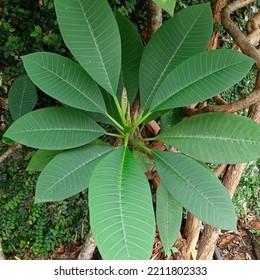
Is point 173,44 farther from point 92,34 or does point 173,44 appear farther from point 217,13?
point 217,13

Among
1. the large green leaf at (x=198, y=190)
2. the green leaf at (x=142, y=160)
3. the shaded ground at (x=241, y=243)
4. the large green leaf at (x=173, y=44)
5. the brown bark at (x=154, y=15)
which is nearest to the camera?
the large green leaf at (x=198, y=190)

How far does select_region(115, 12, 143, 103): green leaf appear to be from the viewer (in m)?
0.93

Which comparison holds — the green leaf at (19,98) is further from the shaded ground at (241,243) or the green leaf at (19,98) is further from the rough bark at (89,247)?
the shaded ground at (241,243)

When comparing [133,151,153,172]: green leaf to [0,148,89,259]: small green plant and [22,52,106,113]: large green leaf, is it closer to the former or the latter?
[22,52,106,113]: large green leaf

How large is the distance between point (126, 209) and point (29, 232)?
1.01 meters

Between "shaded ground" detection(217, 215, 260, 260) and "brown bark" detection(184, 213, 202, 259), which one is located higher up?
"brown bark" detection(184, 213, 202, 259)

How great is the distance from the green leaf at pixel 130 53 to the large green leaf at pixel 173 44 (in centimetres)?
7

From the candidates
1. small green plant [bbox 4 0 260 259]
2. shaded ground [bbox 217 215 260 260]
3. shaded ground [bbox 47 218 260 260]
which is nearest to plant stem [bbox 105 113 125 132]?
small green plant [bbox 4 0 260 259]

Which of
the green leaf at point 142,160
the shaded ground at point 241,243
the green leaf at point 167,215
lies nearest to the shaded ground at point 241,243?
the shaded ground at point 241,243

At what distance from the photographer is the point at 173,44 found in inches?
34.8

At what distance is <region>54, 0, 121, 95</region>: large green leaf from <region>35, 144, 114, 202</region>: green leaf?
0.66 feet

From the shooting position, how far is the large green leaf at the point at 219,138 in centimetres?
75

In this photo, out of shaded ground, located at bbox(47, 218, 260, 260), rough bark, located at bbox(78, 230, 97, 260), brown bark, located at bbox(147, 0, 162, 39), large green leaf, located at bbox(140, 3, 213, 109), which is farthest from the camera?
shaded ground, located at bbox(47, 218, 260, 260)

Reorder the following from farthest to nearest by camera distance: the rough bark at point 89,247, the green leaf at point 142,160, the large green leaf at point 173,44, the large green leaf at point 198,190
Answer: the rough bark at point 89,247, the green leaf at point 142,160, the large green leaf at point 173,44, the large green leaf at point 198,190
